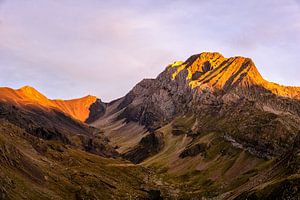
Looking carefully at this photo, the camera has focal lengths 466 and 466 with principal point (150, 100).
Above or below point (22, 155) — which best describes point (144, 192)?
below

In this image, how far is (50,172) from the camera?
154m

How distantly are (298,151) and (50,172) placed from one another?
8013 centimetres

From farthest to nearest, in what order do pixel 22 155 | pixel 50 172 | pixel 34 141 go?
1. pixel 34 141
2. pixel 50 172
3. pixel 22 155

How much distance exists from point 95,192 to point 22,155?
28.9 m

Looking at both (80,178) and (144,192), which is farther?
(144,192)

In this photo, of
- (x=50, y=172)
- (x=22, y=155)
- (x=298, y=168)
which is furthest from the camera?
(x=50, y=172)

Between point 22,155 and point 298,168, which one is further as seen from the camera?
point 22,155

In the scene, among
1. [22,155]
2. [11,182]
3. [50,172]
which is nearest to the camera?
[11,182]

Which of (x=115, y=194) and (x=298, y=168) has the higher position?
(x=298, y=168)

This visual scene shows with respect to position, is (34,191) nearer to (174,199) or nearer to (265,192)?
(265,192)

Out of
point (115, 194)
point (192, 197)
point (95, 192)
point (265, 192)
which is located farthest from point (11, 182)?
point (192, 197)

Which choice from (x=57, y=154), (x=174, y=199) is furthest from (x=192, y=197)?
(x=57, y=154)

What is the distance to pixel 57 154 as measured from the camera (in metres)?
196

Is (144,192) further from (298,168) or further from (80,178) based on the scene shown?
(298,168)
